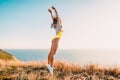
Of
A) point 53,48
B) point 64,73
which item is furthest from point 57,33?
point 64,73

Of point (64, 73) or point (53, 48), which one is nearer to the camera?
point (53, 48)

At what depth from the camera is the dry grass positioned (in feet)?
33.1

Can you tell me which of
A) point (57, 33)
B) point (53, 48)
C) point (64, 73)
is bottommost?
point (64, 73)

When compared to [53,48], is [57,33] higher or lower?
higher

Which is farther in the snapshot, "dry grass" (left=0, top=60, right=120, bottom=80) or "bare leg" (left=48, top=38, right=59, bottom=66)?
"bare leg" (left=48, top=38, right=59, bottom=66)

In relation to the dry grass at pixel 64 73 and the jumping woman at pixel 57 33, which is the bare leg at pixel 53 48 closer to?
the jumping woman at pixel 57 33

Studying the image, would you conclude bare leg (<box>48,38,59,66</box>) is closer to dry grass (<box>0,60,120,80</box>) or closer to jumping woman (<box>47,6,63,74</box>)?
jumping woman (<box>47,6,63,74</box>)

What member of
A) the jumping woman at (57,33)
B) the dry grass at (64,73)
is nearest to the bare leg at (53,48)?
the jumping woman at (57,33)

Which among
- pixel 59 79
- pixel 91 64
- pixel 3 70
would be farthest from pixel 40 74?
pixel 91 64

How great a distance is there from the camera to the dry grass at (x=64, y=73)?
10092mm

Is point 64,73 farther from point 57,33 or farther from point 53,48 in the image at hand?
point 57,33

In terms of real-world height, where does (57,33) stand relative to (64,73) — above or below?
above

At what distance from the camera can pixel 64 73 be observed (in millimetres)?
11445

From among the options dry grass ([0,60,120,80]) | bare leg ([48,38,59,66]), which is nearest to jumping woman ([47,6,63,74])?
bare leg ([48,38,59,66])
